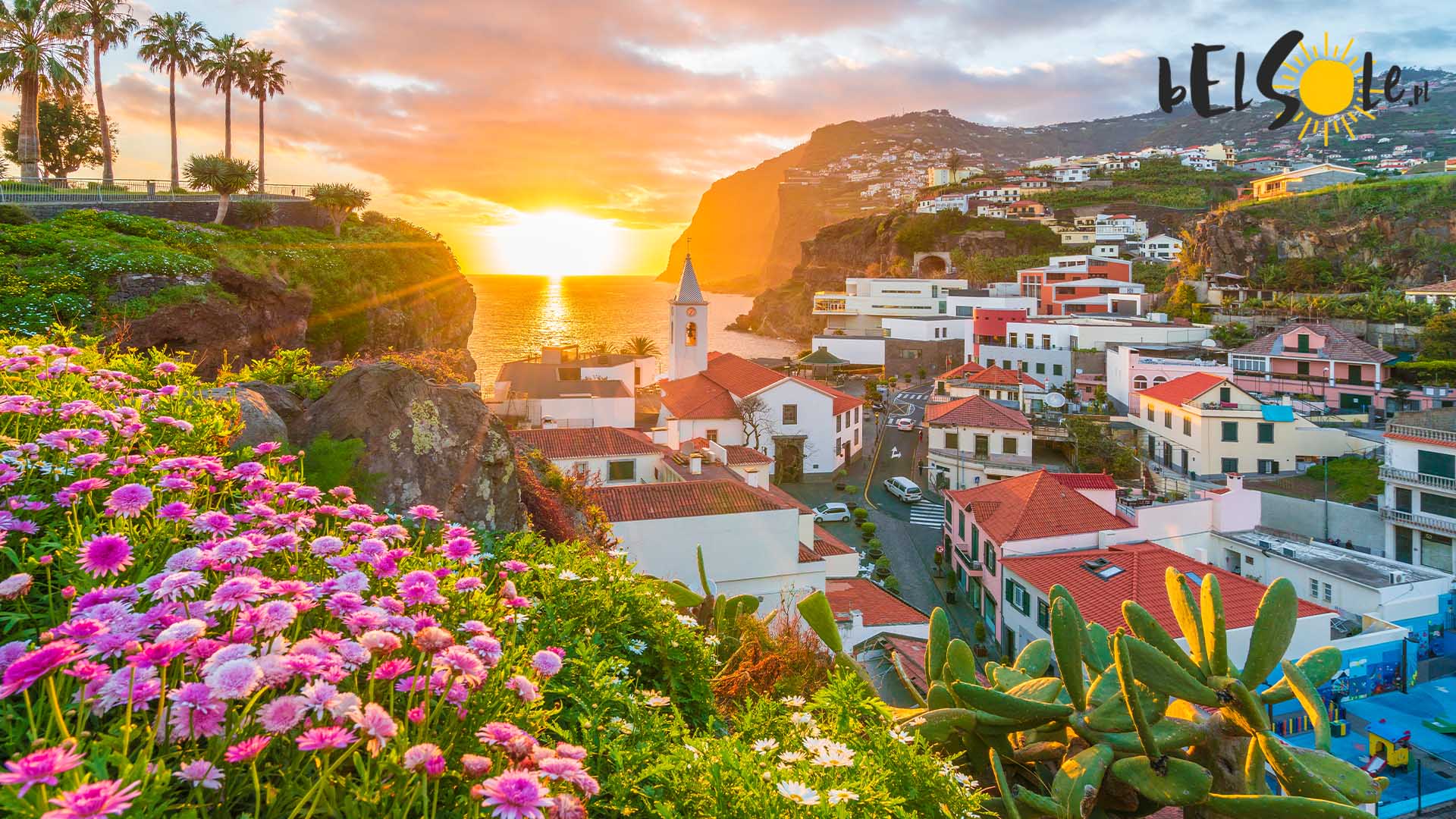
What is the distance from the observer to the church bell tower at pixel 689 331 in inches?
1756

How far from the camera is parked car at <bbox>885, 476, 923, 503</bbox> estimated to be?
36.4 meters

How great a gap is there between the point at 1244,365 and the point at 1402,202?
39196mm

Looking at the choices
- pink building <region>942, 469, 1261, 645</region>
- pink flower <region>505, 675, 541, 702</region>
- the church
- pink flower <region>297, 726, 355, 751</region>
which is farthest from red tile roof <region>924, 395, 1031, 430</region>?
pink flower <region>297, 726, 355, 751</region>

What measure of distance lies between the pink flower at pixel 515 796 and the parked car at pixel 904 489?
117 feet

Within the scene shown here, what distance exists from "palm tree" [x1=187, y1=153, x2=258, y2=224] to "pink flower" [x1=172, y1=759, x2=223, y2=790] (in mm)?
28502

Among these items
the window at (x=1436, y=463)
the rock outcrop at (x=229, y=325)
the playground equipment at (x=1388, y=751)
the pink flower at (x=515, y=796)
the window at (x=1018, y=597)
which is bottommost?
the playground equipment at (x=1388, y=751)

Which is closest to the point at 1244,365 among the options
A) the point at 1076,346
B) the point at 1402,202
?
the point at 1076,346

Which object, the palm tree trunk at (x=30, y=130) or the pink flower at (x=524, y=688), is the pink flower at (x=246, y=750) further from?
the palm tree trunk at (x=30, y=130)

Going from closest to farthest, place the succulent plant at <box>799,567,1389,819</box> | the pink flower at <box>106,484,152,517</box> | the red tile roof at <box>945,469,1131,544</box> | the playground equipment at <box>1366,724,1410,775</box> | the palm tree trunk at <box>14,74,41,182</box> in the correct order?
the pink flower at <box>106,484,152,517</box>, the succulent plant at <box>799,567,1389,819</box>, the playground equipment at <box>1366,724,1410,775</box>, the palm tree trunk at <box>14,74,41,182</box>, the red tile roof at <box>945,469,1131,544</box>

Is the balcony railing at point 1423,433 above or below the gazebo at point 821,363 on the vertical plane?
below

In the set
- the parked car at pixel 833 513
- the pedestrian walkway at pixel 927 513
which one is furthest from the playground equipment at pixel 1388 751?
the parked car at pixel 833 513

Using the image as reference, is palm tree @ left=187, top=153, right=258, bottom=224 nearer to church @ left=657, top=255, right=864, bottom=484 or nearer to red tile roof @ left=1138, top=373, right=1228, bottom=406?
church @ left=657, top=255, right=864, bottom=484

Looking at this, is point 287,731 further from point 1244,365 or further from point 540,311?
point 540,311

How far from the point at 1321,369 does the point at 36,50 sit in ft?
205
